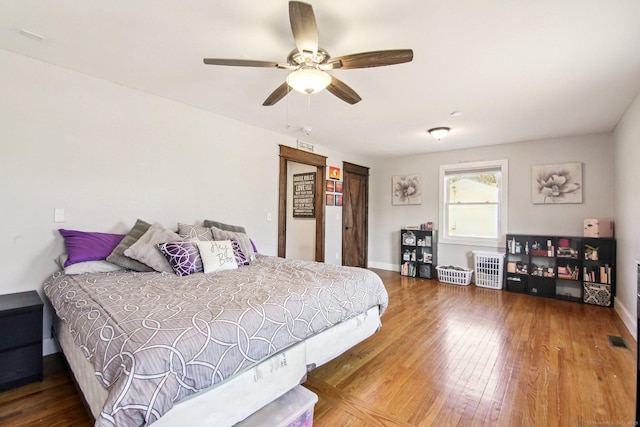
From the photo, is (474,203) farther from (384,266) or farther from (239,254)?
(239,254)

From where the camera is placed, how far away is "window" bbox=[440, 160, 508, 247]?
197 inches

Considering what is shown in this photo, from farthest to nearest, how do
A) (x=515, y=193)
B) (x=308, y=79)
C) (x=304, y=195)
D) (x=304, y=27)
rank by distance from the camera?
1. (x=304, y=195)
2. (x=515, y=193)
3. (x=308, y=79)
4. (x=304, y=27)

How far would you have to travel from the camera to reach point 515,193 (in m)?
4.86

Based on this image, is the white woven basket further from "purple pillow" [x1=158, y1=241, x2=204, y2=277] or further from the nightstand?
the nightstand

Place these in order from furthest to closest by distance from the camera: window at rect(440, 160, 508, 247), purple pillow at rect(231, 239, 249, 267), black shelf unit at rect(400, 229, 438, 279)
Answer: black shelf unit at rect(400, 229, 438, 279) → window at rect(440, 160, 508, 247) → purple pillow at rect(231, 239, 249, 267)

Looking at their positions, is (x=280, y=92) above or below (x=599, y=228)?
above

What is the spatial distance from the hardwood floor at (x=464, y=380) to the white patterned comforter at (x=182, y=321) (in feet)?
1.52

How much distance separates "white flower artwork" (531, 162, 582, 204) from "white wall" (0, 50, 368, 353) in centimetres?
454

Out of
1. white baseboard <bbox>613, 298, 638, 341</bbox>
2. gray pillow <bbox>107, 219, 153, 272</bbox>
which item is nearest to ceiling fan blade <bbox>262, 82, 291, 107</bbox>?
gray pillow <bbox>107, 219, 153, 272</bbox>

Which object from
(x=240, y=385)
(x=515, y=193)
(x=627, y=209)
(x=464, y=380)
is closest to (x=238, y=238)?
(x=240, y=385)

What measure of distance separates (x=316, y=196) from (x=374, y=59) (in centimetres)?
349

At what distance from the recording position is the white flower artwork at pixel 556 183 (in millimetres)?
4367

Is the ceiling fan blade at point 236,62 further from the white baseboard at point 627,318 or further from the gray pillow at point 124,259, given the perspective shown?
the white baseboard at point 627,318

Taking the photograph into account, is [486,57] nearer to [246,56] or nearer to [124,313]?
[246,56]
